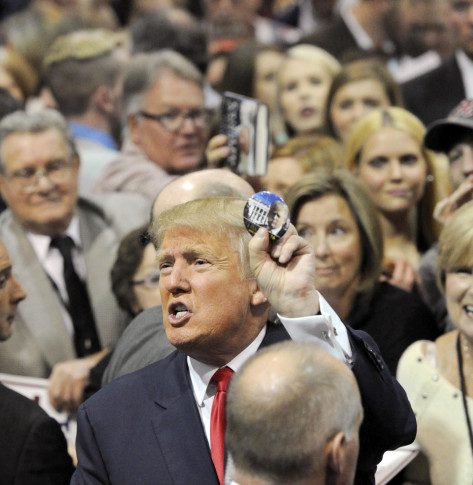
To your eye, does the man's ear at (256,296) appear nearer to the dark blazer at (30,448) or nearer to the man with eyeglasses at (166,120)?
the dark blazer at (30,448)

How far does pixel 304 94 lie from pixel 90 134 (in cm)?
141

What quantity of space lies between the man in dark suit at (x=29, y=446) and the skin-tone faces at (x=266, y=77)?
12.8 ft

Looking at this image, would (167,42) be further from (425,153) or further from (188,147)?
(425,153)

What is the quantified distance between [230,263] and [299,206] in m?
1.65

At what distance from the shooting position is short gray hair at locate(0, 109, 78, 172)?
15.7 feet

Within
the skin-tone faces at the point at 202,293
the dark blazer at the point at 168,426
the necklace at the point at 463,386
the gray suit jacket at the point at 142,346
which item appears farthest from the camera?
the necklace at the point at 463,386

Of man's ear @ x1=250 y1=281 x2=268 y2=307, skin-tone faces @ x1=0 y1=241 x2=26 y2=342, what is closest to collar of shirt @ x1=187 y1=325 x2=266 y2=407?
man's ear @ x1=250 y1=281 x2=268 y2=307

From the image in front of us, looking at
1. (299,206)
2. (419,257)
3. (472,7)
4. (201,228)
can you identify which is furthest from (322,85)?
(201,228)

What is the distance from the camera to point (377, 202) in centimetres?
507

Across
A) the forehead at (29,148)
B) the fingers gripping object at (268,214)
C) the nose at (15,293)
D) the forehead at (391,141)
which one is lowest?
the nose at (15,293)

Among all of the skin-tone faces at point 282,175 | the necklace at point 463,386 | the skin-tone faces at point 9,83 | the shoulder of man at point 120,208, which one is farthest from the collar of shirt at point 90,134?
the necklace at point 463,386

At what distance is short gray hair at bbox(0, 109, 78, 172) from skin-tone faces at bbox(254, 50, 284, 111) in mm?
2161

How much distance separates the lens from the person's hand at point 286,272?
2.54 metres

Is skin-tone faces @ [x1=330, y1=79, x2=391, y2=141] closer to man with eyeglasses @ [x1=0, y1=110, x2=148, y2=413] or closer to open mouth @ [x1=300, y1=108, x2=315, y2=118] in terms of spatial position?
open mouth @ [x1=300, y1=108, x2=315, y2=118]
